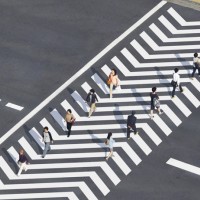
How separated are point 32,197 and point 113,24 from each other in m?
16.0

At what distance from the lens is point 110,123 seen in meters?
50.7

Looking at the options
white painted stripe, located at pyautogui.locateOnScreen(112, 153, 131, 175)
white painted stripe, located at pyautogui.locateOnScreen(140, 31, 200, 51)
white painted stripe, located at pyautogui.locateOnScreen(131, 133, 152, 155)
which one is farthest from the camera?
white painted stripe, located at pyautogui.locateOnScreen(140, 31, 200, 51)

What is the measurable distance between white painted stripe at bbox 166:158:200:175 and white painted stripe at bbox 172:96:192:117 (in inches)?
164

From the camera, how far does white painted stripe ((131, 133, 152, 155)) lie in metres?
48.6

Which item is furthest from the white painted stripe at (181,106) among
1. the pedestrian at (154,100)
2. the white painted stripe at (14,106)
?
the white painted stripe at (14,106)

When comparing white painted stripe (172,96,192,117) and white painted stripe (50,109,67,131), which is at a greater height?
white painted stripe (50,109,67,131)

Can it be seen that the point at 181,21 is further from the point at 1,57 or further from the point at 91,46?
the point at 1,57

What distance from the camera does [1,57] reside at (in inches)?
2158

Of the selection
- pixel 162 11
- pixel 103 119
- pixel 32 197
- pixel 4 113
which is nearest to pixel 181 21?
pixel 162 11

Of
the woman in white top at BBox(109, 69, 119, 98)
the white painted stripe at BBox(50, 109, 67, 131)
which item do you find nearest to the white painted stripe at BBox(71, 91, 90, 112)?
the white painted stripe at BBox(50, 109, 67, 131)

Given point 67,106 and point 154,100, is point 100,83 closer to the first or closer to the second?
point 67,106

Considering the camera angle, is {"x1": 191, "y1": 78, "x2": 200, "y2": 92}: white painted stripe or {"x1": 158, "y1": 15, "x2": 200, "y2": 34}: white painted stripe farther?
{"x1": 158, "y1": 15, "x2": 200, "y2": 34}: white painted stripe

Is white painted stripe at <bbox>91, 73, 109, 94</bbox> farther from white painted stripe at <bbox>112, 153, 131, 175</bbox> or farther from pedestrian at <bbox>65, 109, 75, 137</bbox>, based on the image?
white painted stripe at <bbox>112, 153, 131, 175</bbox>

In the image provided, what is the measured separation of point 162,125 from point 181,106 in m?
Result: 2.11
